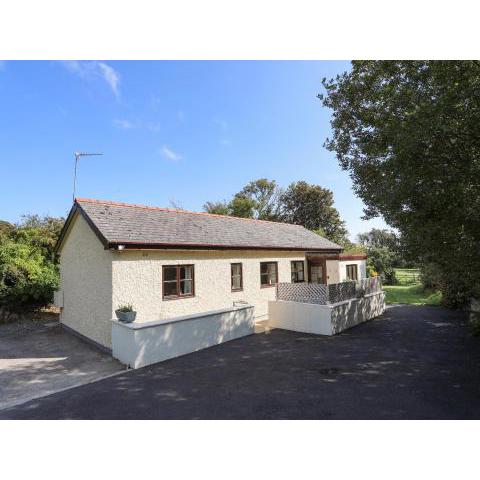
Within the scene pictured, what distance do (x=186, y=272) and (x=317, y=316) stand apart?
594 cm

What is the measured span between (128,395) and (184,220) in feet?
31.4

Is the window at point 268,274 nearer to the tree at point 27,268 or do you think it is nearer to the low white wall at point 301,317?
the low white wall at point 301,317

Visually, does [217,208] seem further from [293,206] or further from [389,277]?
[389,277]

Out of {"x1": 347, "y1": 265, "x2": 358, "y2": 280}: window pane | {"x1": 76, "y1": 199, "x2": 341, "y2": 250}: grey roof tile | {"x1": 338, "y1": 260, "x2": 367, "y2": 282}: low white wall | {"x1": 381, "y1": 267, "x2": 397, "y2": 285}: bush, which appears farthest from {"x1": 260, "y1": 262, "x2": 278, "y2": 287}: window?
{"x1": 381, "y1": 267, "x2": 397, "y2": 285}: bush

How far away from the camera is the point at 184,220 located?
51.8 feet

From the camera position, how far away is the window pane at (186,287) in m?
13.1

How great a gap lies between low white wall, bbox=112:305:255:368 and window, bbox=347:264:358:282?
35.7ft

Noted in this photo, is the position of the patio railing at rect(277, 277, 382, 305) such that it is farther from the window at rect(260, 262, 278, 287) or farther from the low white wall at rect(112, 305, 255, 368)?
the low white wall at rect(112, 305, 255, 368)

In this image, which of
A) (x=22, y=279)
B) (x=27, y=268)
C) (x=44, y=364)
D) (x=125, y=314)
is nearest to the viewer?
(x=125, y=314)

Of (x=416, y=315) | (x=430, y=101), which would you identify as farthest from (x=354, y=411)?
(x=416, y=315)

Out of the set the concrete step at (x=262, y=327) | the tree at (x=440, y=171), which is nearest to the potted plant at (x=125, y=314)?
the concrete step at (x=262, y=327)

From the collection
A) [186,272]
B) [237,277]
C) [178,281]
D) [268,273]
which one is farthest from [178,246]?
[268,273]

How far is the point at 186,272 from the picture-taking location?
13375mm

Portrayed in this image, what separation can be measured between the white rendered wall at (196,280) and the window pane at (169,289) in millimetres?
276
